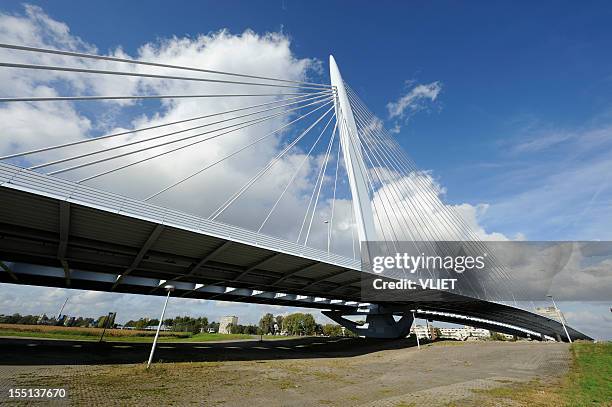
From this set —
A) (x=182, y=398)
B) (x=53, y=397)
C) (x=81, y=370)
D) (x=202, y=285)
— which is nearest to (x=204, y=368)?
(x=81, y=370)

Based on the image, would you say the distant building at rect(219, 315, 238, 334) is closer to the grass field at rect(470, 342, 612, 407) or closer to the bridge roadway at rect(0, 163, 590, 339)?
the bridge roadway at rect(0, 163, 590, 339)

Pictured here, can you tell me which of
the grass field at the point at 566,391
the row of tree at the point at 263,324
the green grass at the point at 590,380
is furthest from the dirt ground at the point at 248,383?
the row of tree at the point at 263,324

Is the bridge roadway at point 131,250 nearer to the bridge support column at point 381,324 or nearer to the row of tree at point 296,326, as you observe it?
the bridge support column at point 381,324

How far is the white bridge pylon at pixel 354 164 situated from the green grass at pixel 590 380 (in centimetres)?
1443

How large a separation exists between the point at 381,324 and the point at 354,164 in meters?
Answer: 33.6

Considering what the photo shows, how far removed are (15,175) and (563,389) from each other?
22.9 m

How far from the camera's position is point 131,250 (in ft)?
62.4

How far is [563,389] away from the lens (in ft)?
37.5

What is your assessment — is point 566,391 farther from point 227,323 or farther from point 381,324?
point 227,323

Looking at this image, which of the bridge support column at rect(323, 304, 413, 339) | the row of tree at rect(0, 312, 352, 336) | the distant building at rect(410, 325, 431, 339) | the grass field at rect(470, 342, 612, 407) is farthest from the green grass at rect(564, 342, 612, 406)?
the row of tree at rect(0, 312, 352, 336)

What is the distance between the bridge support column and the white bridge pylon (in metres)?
28.2

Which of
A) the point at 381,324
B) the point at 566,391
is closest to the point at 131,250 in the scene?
the point at 566,391

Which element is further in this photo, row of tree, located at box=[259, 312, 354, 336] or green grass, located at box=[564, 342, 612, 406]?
row of tree, located at box=[259, 312, 354, 336]

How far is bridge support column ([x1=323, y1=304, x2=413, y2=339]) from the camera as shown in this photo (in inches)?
1922
